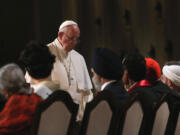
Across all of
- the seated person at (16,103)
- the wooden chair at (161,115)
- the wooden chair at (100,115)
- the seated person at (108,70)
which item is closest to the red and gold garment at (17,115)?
the seated person at (16,103)

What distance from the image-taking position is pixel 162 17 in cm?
795

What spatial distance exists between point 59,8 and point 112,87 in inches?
237

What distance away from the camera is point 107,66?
9.75 ft

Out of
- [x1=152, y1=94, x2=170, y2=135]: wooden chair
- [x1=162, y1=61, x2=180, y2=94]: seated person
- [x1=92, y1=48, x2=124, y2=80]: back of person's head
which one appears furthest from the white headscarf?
[x1=92, y1=48, x2=124, y2=80]: back of person's head

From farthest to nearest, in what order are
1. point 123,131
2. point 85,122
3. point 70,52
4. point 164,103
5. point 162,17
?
point 162,17, point 70,52, point 164,103, point 123,131, point 85,122

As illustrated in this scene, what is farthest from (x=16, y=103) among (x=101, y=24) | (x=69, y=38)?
(x=101, y=24)

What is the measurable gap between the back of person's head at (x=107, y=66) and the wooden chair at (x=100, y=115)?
0.37 metres

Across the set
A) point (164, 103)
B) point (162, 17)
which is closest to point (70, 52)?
point (164, 103)

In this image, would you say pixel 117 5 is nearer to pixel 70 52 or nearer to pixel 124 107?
pixel 70 52

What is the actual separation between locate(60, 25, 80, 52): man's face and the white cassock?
5 centimetres

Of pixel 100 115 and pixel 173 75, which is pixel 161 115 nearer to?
pixel 100 115

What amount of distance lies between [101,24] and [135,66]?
5503 millimetres

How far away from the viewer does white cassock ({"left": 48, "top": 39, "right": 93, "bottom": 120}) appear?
4.20m

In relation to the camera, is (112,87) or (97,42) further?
(97,42)
